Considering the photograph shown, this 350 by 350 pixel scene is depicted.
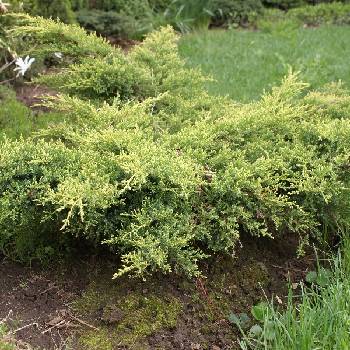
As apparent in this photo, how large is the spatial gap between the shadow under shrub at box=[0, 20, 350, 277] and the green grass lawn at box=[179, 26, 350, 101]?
9.49ft

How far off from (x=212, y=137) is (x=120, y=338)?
3.46ft

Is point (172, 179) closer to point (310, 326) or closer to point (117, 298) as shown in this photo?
point (117, 298)

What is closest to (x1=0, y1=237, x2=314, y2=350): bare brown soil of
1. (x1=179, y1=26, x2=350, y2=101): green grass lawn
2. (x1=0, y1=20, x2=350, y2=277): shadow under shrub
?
(x1=0, y1=20, x2=350, y2=277): shadow under shrub

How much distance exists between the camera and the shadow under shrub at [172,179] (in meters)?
2.76

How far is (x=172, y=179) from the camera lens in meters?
2.76

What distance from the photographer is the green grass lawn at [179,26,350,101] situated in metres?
7.02

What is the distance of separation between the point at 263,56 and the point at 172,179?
5671 millimetres

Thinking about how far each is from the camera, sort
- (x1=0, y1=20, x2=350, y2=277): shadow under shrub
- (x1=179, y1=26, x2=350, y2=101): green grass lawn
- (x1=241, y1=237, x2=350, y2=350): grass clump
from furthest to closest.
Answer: (x1=179, y1=26, x2=350, y2=101): green grass lawn < (x1=0, y1=20, x2=350, y2=277): shadow under shrub < (x1=241, y1=237, x2=350, y2=350): grass clump

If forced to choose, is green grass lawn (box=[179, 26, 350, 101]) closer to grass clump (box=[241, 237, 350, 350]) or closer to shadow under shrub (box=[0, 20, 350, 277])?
shadow under shrub (box=[0, 20, 350, 277])

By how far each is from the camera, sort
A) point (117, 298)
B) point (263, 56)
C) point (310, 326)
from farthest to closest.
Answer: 1. point (263, 56)
2. point (117, 298)
3. point (310, 326)

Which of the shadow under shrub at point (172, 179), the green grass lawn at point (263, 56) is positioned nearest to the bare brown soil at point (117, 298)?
the shadow under shrub at point (172, 179)

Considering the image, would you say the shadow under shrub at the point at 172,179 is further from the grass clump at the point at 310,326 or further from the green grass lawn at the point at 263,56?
the green grass lawn at the point at 263,56

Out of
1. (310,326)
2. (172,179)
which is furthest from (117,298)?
(310,326)

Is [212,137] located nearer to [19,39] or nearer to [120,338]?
[120,338]
